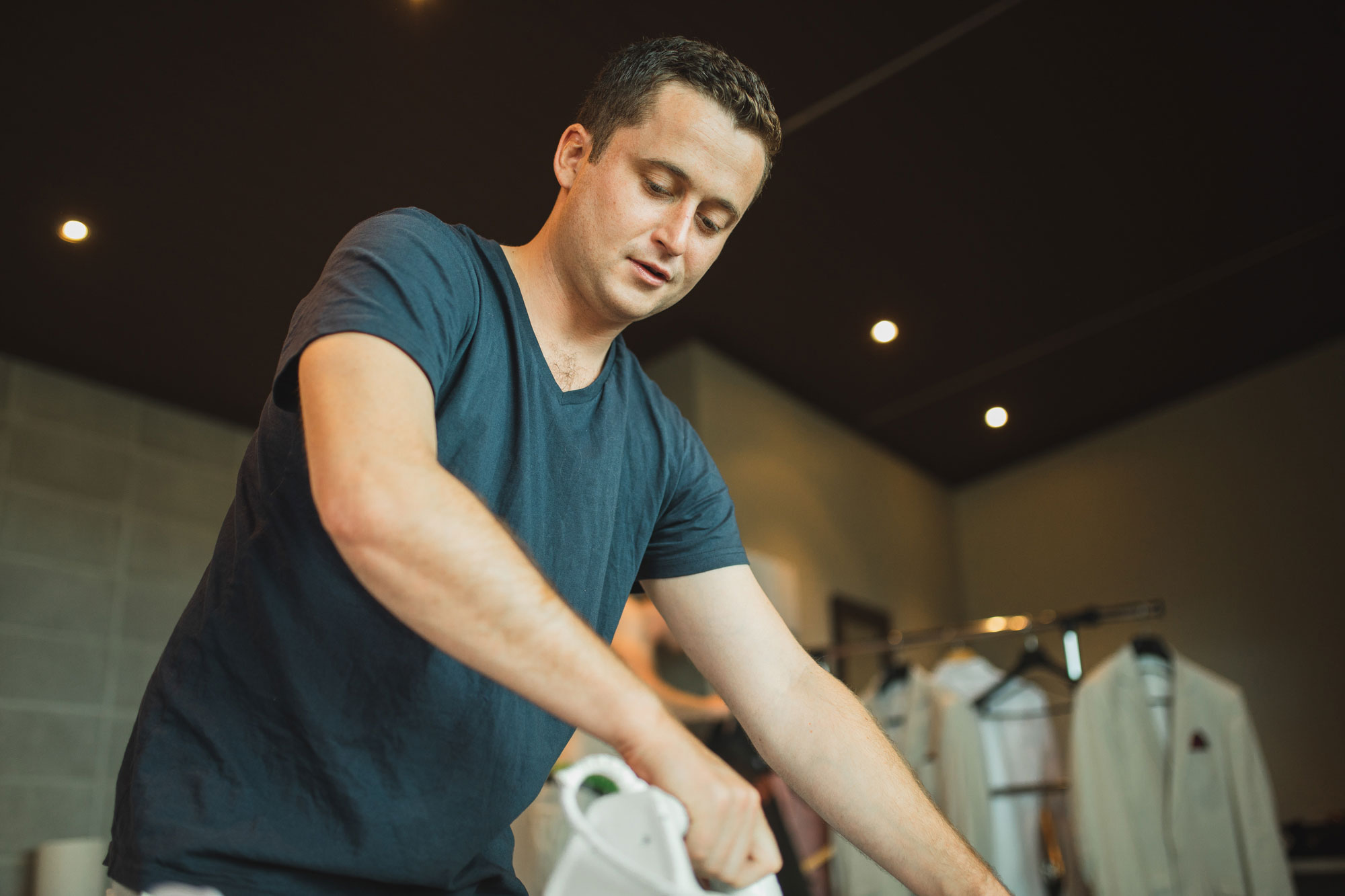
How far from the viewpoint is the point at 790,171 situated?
329cm

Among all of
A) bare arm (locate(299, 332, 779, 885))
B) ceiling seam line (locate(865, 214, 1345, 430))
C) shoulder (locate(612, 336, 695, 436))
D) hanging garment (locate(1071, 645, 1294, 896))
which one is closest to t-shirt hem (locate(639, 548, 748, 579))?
shoulder (locate(612, 336, 695, 436))

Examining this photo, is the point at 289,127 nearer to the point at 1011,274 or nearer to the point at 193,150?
the point at 193,150

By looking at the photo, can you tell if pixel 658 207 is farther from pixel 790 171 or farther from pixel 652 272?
pixel 790 171

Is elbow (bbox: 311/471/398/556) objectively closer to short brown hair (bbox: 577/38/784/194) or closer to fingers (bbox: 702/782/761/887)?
fingers (bbox: 702/782/761/887)

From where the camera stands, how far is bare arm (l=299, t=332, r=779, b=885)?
61 cm

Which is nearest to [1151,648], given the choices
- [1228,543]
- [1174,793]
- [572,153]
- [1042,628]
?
[1042,628]

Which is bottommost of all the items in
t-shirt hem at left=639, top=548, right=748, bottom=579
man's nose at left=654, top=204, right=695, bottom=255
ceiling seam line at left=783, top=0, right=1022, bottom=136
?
t-shirt hem at left=639, top=548, right=748, bottom=579

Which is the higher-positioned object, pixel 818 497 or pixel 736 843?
pixel 818 497

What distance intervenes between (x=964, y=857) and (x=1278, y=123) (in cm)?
349

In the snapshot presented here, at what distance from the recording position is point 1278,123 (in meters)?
3.64

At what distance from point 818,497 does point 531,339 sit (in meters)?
3.81

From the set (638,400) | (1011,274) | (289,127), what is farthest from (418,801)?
(1011,274)

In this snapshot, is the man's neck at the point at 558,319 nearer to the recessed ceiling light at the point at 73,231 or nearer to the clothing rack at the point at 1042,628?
the recessed ceiling light at the point at 73,231

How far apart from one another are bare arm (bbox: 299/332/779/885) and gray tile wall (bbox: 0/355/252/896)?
337 centimetres
